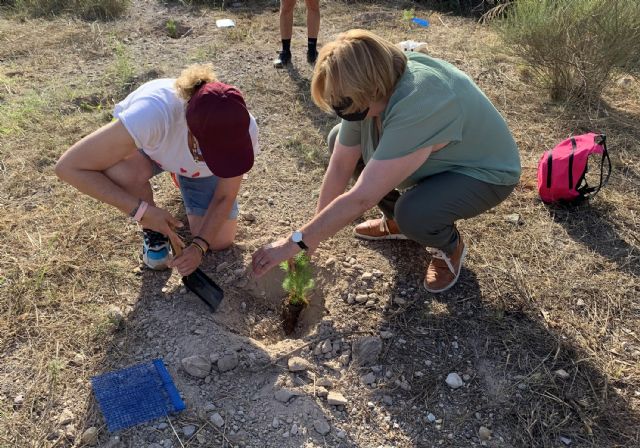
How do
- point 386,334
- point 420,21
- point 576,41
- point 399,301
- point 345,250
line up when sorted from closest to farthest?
1. point 386,334
2. point 399,301
3. point 345,250
4. point 576,41
5. point 420,21

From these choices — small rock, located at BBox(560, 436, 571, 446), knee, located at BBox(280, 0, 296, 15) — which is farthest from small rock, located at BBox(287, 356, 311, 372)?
knee, located at BBox(280, 0, 296, 15)

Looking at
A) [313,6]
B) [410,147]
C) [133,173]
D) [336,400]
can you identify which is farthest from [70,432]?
[313,6]

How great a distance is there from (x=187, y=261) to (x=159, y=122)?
2.06 feet

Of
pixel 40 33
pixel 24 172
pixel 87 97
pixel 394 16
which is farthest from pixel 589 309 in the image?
pixel 40 33

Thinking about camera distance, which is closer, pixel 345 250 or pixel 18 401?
pixel 18 401

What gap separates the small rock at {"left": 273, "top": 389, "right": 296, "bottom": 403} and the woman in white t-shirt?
69 centimetres

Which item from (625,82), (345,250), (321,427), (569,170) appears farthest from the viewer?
(625,82)

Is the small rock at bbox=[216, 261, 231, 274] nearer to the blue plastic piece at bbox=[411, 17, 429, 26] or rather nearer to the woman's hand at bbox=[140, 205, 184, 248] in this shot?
the woman's hand at bbox=[140, 205, 184, 248]

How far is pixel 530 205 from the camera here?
333 centimetres

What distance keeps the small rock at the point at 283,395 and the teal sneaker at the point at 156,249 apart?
955 millimetres

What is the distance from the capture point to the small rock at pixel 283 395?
216cm

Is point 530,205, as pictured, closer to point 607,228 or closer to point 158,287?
point 607,228

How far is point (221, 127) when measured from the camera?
1979 mm

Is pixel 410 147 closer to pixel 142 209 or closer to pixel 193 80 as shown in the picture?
pixel 193 80
